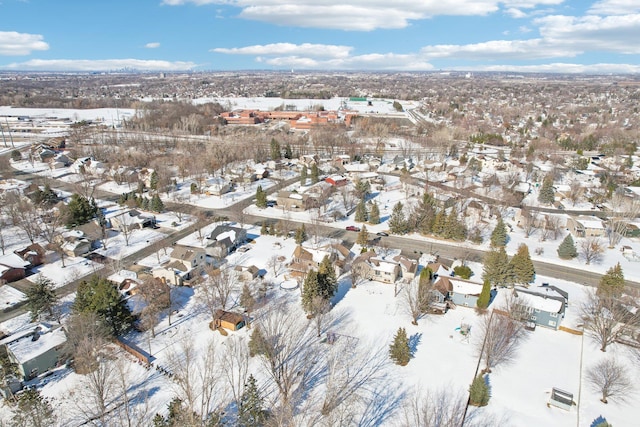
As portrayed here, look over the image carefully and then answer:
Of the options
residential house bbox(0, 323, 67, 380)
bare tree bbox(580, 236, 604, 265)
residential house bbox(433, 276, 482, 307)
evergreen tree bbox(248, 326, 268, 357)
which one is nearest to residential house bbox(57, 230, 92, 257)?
residential house bbox(0, 323, 67, 380)

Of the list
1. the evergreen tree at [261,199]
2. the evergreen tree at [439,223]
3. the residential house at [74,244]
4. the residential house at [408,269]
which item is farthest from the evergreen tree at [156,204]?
the evergreen tree at [439,223]

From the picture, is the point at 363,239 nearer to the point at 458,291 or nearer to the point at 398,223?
the point at 398,223

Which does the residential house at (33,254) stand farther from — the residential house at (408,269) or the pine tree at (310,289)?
the residential house at (408,269)

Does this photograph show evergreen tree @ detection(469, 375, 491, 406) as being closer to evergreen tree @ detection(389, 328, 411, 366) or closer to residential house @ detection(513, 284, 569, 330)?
evergreen tree @ detection(389, 328, 411, 366)

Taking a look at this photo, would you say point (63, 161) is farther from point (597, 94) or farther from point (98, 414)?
point (597, 94)

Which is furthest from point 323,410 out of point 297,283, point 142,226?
point 142,226

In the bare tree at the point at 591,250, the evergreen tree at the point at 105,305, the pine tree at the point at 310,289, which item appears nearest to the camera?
the evergreen tree at the point at 105,305

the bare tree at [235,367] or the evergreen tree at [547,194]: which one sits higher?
the evergreen tree at [547,194]

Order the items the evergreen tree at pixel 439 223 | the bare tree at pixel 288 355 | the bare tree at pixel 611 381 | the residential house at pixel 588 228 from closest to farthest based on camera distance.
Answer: the bare tree at pixel 288 355 < the bare tree at pixel 611 381 < the evergreen tree at pixel 439 223 < the residential house at pixel 588 228

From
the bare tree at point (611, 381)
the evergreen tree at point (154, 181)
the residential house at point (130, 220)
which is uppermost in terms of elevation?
the evergreen tree at point (154, 181)
